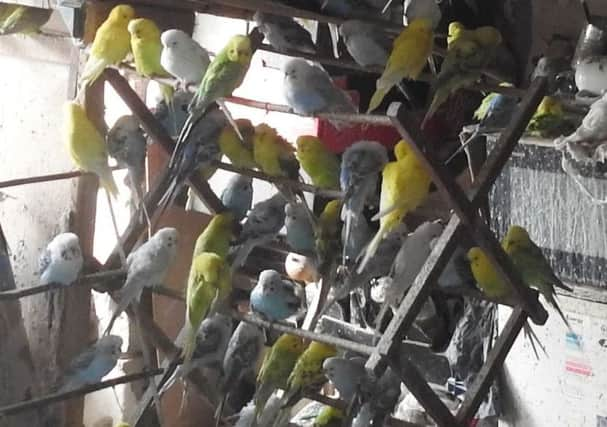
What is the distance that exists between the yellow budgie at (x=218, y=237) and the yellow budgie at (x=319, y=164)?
0.23 meters

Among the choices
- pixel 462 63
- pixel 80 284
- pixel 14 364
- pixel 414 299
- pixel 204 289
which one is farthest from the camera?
pixel 14 364

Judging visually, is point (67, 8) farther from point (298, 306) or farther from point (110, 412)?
point (110, 412)

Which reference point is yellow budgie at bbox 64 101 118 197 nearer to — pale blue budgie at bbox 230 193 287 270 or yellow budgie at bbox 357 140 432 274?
pale blue budgie at bbox 230 193 287 270

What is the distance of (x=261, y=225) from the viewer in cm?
214

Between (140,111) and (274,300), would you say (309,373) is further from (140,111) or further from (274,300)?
(140,111)

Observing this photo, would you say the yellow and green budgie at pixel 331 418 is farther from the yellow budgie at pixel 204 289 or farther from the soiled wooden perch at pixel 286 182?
the soiled wooden perch at pixel 286 182

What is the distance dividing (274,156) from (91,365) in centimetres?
57

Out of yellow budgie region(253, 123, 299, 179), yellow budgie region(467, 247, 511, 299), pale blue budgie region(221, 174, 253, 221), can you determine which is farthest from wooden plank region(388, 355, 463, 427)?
pale blue budgie region(221, 174, 253, 221)

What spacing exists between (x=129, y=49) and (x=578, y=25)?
1.31 metres

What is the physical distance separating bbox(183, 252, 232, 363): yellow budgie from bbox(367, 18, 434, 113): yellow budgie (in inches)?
17.7

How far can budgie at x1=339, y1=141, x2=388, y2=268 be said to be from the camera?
190 centimetres

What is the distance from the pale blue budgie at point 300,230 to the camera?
6.91 ft

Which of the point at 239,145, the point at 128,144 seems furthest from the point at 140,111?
the point at 239,145

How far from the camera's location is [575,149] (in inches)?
73.5
